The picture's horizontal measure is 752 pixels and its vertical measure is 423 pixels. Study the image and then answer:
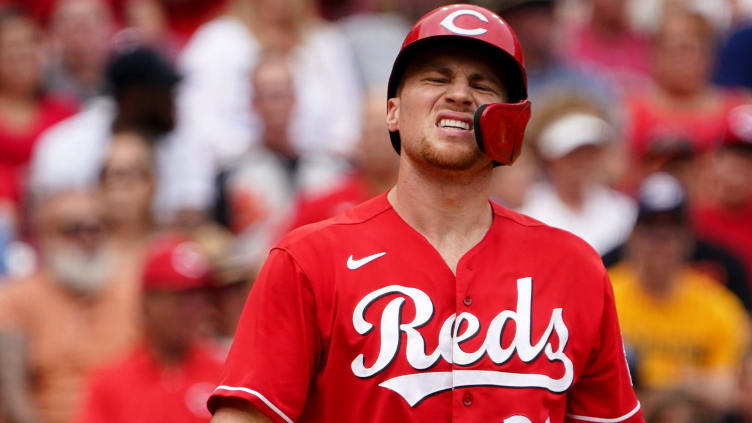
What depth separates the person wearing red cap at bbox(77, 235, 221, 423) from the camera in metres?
6.05

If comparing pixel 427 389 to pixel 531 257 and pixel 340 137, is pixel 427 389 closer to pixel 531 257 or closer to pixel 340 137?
pixel 531 257

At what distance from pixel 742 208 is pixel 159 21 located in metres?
4.47

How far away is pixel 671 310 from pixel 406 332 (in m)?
3.73

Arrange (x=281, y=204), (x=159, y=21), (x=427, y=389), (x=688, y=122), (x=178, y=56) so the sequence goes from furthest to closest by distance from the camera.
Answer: (x=159, y=21)
(x=178, y=56)
(x=688, y=122)
(x=281, y=204)
(x=427, y=389)

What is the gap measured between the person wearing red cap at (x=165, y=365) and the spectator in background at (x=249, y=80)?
1.99 metres

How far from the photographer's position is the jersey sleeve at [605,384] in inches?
139

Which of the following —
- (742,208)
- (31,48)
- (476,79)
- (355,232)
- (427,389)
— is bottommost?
(742,208)

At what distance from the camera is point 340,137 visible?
8555 millimetres

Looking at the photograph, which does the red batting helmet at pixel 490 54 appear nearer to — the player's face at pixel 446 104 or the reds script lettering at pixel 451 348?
the player's face at pixel 446 104

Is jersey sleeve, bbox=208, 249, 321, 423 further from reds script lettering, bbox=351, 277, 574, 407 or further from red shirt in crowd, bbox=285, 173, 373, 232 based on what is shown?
red shirt in crowd, bbox=285, 173, 373, 232

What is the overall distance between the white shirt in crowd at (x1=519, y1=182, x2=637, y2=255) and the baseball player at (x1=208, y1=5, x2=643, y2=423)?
3.63 m

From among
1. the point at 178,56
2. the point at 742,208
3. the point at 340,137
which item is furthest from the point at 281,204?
the point at 742,208

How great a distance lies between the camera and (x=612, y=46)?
9.40 meters

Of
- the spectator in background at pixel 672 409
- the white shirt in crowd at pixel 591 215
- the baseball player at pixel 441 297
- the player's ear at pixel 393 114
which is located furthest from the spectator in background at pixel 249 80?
the baseball player at pixel 441 297
